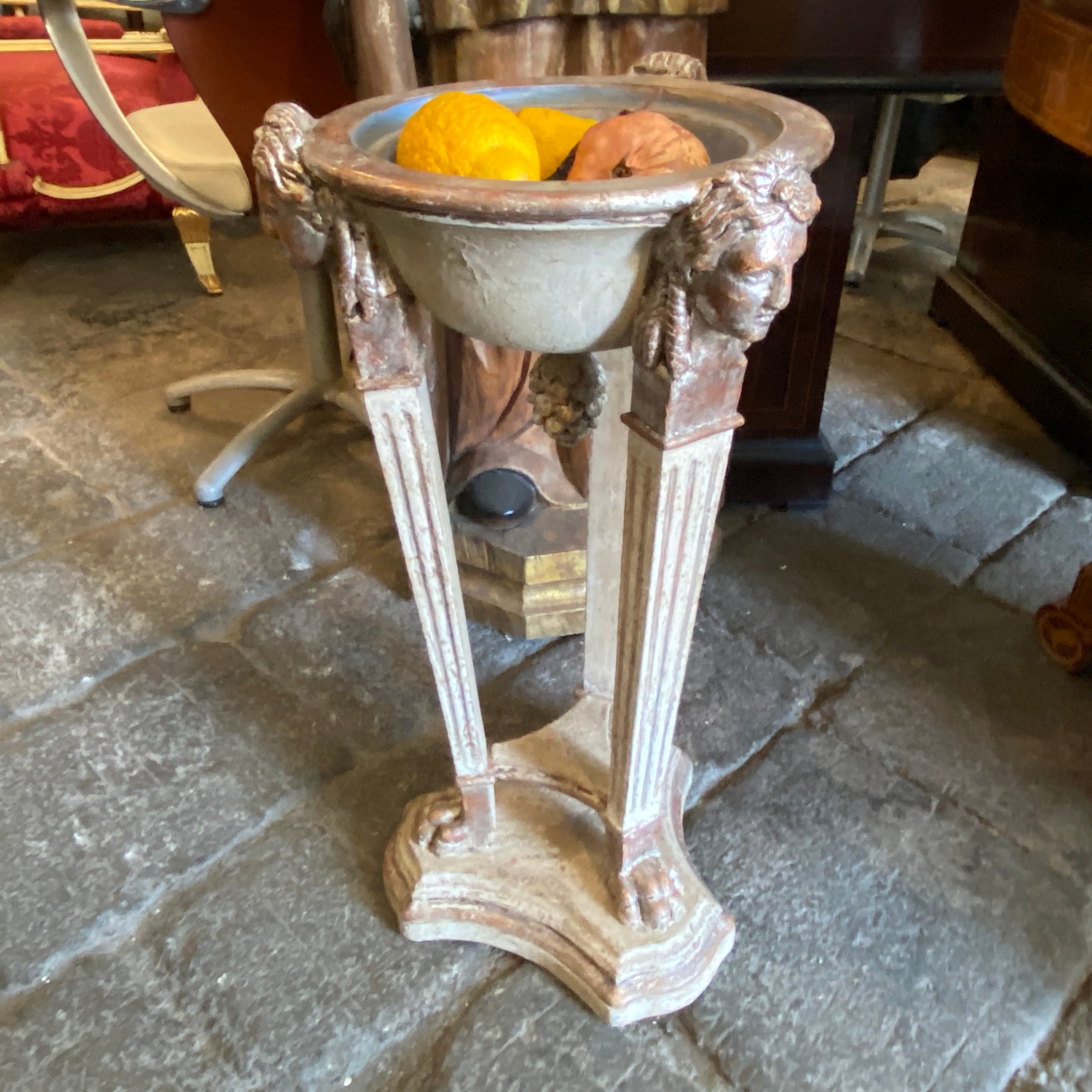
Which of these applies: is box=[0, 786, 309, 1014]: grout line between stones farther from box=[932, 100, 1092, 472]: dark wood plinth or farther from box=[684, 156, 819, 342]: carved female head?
box=[932, 100, 1092, 472]: dark wood plinth

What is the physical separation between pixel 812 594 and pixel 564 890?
82 centimetres

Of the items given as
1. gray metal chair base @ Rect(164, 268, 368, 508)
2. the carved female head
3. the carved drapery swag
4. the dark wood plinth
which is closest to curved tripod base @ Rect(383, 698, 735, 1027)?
the carved drapery swag

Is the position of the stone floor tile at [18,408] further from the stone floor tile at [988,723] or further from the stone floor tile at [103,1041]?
the stone floor tile at [988,723]

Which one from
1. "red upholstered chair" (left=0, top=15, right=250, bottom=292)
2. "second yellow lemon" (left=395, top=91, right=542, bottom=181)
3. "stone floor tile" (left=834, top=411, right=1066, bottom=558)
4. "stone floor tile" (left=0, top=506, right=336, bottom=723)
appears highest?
"second yellow lemon" (left=395, top=91, right=542, bottom=181)

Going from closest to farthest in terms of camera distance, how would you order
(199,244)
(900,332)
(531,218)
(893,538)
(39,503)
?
(531,218), (893,538), (39,503), (900,332), (199,244)

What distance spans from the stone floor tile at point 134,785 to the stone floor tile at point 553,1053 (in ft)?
1.43

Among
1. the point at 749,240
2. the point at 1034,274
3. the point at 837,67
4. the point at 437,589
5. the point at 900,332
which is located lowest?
the point at 900,332

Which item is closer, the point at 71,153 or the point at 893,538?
the point at 893,538

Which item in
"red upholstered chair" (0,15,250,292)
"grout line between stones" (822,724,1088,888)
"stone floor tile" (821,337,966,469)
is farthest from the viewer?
"red upholstered chair" (0,15,250,292)

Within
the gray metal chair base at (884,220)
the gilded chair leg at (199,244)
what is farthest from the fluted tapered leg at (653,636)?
the gilded chair leg at (199,244)

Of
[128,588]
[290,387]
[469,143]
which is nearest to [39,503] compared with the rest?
[128,588]

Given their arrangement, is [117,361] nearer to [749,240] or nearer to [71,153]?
[71,153]

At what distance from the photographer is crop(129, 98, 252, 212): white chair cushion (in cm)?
177

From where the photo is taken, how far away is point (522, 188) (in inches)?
25.2
